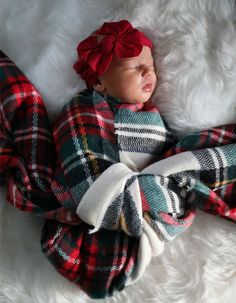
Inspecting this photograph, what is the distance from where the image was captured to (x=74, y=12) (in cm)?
96

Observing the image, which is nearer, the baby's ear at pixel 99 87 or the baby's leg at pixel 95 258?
the baby's leg at pixel 95 258

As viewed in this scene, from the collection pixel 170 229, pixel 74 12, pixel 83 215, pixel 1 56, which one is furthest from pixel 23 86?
pixel 170 229

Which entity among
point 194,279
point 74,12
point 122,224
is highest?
point 74,12

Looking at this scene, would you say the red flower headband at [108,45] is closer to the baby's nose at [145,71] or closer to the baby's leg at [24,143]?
the baby's nose at [145,71]

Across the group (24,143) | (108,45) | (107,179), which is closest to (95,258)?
(107,179)

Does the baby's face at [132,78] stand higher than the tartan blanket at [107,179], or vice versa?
the baby's face at [132,78]

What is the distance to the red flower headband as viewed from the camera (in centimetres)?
82

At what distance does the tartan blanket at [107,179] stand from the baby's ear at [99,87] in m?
0.01

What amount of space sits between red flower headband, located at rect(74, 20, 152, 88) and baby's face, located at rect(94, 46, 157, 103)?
2 cm

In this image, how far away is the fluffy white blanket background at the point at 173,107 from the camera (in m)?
0.78

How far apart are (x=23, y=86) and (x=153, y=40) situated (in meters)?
0.29

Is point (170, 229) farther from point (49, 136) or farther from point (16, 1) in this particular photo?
point (16, 1)

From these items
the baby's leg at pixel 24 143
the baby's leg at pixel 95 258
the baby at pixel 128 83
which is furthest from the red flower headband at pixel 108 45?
the baby's leg at pixel 95 258

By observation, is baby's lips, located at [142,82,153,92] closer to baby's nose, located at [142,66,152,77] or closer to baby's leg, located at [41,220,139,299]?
baby's nose, located at [142,66,152,77]
